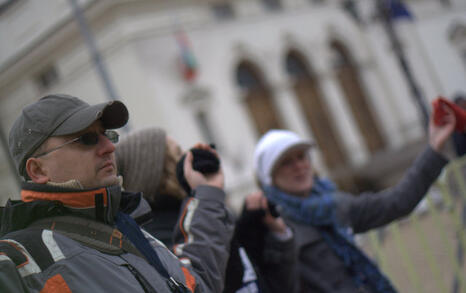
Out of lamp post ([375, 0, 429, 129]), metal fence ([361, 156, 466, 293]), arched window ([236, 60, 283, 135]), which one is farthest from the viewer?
arched window ([236, 60, 283, 135])

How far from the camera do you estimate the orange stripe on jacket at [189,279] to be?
1415mm

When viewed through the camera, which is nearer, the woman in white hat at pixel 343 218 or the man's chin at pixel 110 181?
the man's chin at pixel 110 181

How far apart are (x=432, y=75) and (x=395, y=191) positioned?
52.3 ft

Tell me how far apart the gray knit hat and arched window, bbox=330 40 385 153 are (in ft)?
57.7

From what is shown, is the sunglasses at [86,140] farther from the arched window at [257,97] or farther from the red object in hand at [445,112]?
the arched window at [257,97]

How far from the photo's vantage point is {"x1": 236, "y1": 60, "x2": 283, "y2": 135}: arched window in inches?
632

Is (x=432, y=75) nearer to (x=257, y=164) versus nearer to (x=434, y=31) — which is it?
(x=434, y=31)

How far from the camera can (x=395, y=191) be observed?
2.45m

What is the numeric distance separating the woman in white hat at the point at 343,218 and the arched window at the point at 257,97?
1345cm

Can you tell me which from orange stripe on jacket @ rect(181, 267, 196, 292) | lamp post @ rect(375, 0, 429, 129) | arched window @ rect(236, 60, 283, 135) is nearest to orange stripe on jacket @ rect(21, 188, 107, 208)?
orange stripe on jacket @ rect(181, 267, 196, 292)

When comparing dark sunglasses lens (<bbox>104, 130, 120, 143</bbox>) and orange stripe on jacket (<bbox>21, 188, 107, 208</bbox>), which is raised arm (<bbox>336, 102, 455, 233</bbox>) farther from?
orange stripe on jacket (<bbox>21, 188, 107, 208</bbox>)

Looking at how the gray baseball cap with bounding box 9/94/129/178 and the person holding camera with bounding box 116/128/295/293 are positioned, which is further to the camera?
the person holding camera with bounding box 116/128/295/293

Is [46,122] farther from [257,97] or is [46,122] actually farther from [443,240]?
[257,97]

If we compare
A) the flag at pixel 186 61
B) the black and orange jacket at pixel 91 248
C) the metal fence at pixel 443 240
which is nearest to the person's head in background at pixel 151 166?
the black and orange jacket at pixel 91 248
